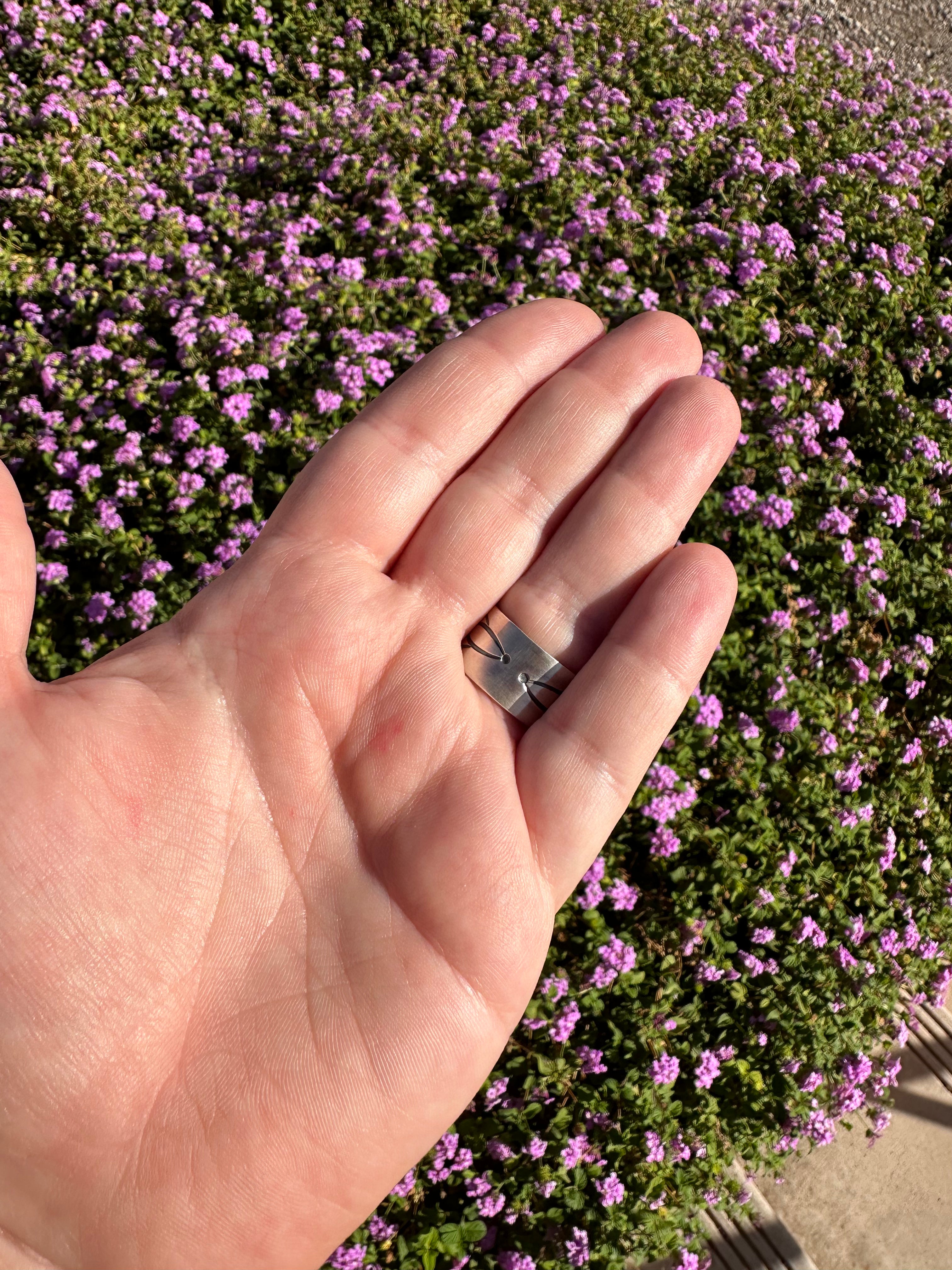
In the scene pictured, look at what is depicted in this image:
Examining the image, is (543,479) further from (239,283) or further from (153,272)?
(153,272)

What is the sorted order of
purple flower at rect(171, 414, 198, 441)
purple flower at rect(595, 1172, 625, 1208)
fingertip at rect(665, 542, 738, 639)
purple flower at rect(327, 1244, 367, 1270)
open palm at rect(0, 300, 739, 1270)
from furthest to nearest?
1. purple flower at rect(171, 414, 198, 441)
2. purple flower at rect(595, 1172, 625, 1208)
3. purple flower at rect(327, 1244, 367, 1270)
4. fingertip at rect(665, 542, 738, 639)
5. open palm at rect(0, 300, 739, 1270)

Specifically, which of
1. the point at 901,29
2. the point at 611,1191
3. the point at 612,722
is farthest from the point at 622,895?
the point at 901,29

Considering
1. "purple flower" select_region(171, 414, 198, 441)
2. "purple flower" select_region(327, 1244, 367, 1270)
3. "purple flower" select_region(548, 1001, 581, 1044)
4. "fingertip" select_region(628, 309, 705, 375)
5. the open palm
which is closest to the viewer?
the open palm

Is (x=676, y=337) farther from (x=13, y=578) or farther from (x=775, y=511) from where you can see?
(x=13, y=578)

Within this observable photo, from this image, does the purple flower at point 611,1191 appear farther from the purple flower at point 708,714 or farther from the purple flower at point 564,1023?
the purple flower at point 708,714

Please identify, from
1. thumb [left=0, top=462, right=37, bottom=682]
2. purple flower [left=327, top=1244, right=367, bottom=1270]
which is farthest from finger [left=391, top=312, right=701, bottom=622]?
purple flower [left=327, top=1244, right=367, bottom=1270]

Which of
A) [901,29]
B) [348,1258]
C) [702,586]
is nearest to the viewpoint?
[702,586]

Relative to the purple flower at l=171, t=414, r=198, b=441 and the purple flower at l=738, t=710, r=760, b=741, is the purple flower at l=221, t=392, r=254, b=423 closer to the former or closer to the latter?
the purple flower at l=171, t=414, r=198, b=441

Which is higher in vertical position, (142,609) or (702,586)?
(702,586)
